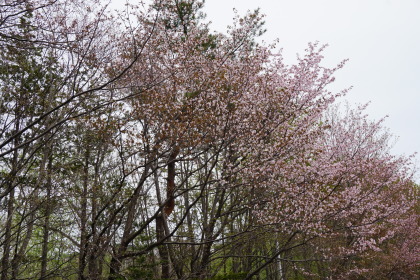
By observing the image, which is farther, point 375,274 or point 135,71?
point 375,274

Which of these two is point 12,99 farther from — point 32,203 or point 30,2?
point 30,2

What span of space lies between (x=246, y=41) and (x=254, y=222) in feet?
15.0

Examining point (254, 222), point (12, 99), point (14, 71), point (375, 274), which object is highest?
point (14, 71)

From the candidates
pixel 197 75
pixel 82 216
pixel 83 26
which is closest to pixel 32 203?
pixel 82 216

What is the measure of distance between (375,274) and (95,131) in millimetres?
10027

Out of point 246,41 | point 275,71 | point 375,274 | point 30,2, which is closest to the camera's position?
point 30,2

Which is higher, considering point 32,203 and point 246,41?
point 246,41

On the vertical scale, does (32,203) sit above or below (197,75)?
below

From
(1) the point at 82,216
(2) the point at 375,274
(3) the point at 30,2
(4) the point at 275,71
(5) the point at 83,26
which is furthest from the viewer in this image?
(2) the point at 375,274

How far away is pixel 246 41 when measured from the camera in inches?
Result: 366

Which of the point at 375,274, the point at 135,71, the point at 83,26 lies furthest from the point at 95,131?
the point at 375,274

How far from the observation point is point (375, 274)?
38.8 feet

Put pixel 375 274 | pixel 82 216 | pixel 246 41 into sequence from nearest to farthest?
pixel 82 216 < pixel 246 41 < pixel 375 274

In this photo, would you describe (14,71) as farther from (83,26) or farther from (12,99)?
(83,26)
